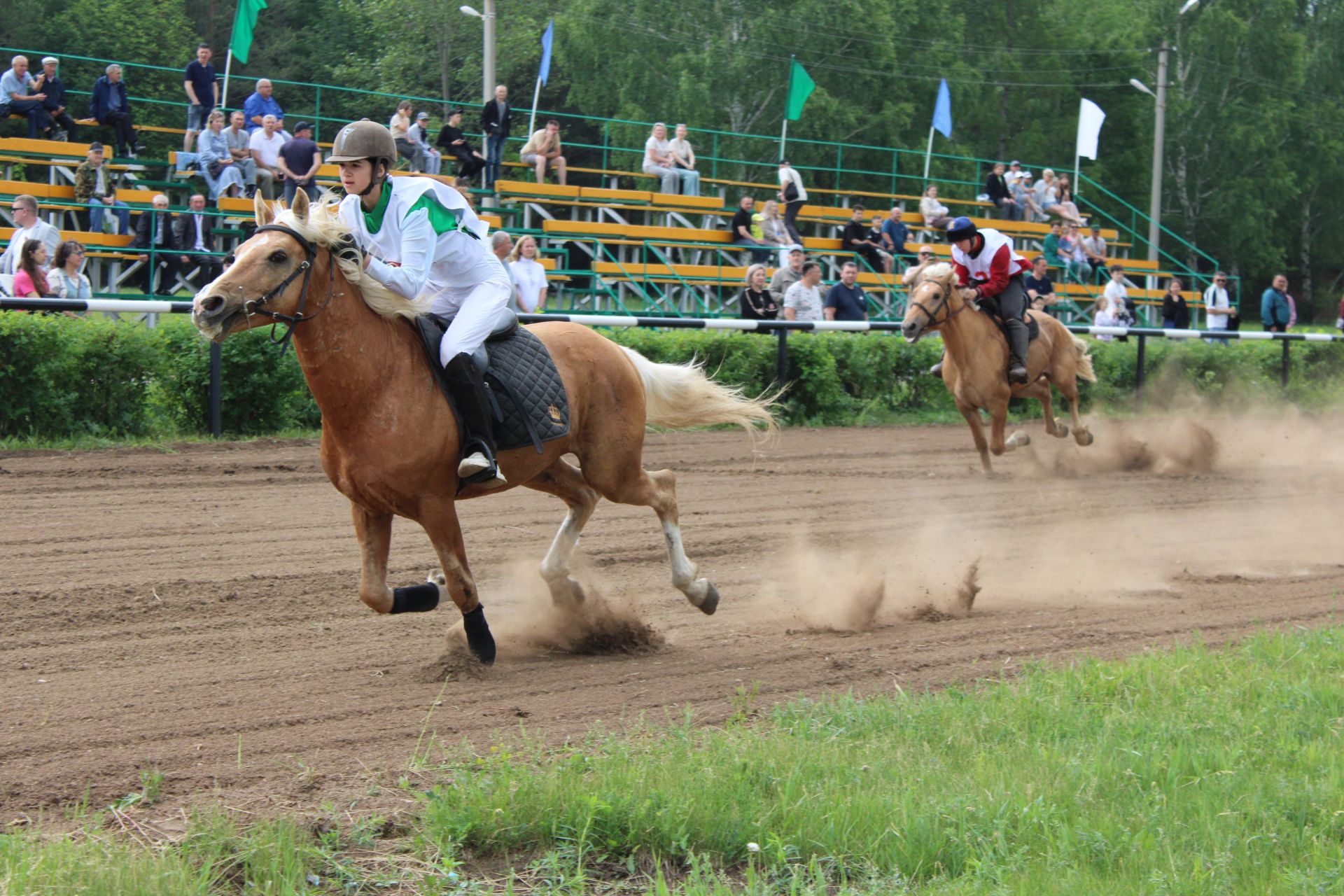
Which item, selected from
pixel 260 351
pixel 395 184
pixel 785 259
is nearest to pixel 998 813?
pixel 395 184

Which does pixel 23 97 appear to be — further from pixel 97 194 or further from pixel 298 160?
pixel 298 160

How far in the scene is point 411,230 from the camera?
608cm

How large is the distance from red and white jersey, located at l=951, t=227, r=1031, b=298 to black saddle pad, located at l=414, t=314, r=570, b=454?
24.8 ft

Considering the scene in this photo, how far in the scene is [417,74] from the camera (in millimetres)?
Answer: 48438

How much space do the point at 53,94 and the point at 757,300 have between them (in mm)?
10681

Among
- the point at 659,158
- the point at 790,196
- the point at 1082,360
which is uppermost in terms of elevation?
the point at 659,158

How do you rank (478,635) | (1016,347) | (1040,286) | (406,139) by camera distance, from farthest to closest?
(406,139) < (1040,286) < (1016,347) < (478,635)

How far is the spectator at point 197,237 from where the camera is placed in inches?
715

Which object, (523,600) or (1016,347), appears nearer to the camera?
(523,600)

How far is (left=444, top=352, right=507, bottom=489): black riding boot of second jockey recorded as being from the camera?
20.3 ft

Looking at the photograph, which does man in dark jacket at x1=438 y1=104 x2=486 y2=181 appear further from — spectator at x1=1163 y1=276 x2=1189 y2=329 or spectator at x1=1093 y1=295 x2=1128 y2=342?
spectator at x1=1163 y1=276 x2=1189 y2=329

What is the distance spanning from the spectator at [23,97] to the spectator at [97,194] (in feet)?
3.39

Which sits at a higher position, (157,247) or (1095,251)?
(1095,251)

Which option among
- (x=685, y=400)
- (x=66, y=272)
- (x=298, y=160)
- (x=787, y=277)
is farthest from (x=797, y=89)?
(x=685, y=400)
